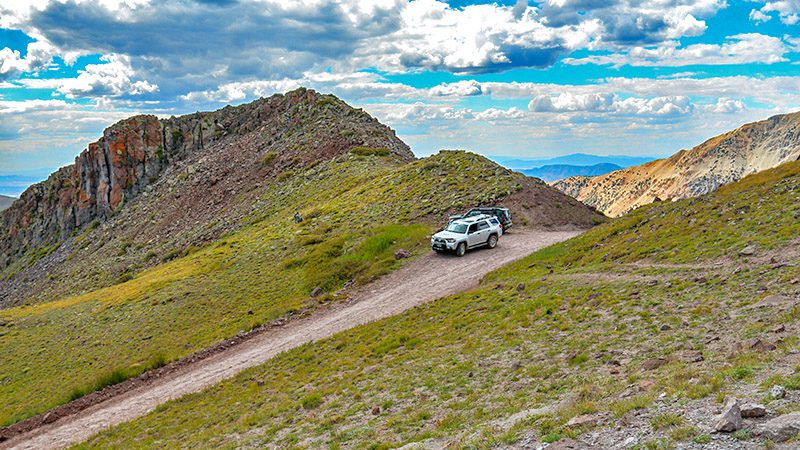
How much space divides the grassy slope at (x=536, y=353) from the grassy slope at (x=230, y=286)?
1013 centimetres

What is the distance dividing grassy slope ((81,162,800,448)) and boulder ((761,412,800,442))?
0.91m

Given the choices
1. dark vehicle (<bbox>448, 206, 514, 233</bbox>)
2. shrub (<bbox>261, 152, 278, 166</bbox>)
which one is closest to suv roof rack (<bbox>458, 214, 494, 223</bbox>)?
dark vehicle (<bbox>448, 206, 514, 233</bbox>)

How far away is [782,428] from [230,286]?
34.7 metres

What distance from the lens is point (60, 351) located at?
33312mm

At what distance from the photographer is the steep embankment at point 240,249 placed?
30656 millimetres

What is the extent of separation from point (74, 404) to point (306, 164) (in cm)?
5193

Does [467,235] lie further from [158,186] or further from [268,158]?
[158,186]

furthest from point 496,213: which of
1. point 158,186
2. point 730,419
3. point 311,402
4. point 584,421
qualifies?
point 158,186

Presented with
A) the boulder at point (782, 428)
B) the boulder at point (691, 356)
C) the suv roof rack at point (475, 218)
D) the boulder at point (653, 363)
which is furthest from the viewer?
the suv roof rack at point (475, 218)

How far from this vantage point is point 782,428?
22.9 ft

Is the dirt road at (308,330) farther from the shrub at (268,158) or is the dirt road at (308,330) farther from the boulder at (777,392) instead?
the shrub at (268,158)

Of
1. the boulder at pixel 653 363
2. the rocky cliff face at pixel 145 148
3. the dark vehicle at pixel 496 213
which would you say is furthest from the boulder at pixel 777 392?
the rocky cliff face at pixel 145 148

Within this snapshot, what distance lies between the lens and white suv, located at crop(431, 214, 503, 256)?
1323 inches

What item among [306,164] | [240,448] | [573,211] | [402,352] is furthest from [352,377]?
[306,164]
